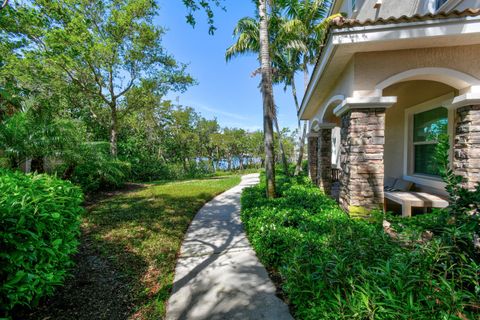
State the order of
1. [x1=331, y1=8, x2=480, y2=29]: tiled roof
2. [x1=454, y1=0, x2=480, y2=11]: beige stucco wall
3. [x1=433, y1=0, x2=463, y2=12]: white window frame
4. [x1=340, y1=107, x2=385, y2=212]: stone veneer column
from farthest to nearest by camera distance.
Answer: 1. [x1=433, y1=0, x2=463, y2=12]: white window frame
2. [x1=454, y1=0, x2=480, y2=11]: beige stucco wall
3. [x1=340, y1=107, x2=385, y2=212]: stone veneer column
4. [x1=331, y1=8, x2=480, y2=29]: tiled roof

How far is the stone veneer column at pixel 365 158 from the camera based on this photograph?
3609mm

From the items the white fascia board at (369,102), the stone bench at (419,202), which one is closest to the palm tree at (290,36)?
the white fascia board at (369,102)

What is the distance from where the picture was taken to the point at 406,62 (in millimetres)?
3561

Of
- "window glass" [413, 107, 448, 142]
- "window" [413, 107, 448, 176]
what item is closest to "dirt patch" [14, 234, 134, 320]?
"window" [413, 107, 448, 176]

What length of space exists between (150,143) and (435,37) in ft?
61.2

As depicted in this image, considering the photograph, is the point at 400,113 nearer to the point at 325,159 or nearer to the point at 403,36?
the point at 325,159

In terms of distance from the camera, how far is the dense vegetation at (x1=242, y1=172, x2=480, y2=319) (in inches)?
54.9

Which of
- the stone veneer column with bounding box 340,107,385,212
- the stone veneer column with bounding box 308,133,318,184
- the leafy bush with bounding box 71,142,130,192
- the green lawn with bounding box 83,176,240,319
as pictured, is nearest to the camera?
the green lawn with bounding box 83,176,240,319

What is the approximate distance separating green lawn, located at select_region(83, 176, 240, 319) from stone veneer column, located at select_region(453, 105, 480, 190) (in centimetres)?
495

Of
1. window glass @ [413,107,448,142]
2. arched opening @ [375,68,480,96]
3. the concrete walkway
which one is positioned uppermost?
arched opening @ [375,68,480,96]

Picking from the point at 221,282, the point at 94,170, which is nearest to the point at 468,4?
the point at 221,282

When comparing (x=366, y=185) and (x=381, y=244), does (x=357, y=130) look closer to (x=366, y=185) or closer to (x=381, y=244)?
(x=366, y=185)

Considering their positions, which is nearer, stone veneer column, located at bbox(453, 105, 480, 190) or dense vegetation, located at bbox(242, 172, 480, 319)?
dense vegetation, located at bbox(242, 172, 480, 319)

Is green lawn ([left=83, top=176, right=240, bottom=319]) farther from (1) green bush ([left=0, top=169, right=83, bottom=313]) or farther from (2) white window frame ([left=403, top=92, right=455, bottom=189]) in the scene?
(2) white window frame ([left=403, top=92, right=455, bottom=189])
